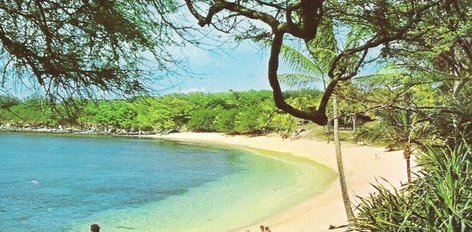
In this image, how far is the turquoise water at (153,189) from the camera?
21625mm

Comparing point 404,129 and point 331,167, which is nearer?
point 404,129

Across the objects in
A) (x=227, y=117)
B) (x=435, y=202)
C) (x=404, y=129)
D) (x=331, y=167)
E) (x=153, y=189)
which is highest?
(x=227, y=117)

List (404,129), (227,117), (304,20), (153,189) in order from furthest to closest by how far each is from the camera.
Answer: (227,117) → (153,189) → (404,129) → (304,20)

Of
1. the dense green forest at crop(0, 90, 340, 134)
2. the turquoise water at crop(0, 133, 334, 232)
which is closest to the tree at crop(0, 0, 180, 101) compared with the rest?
the turquoise water at crop(0, 133, 334, 232)

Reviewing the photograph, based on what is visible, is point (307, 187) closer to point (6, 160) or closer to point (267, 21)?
point (267, 21)

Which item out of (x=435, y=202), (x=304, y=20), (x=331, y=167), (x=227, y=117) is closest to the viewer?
(x=304, y=20)

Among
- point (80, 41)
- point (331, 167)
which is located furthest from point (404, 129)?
point (331, 167)

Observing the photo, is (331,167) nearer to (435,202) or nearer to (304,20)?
(435,202)

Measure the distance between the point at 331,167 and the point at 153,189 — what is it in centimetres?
1049

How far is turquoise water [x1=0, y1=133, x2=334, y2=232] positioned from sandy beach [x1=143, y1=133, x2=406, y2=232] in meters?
1.03

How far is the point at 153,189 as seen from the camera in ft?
102

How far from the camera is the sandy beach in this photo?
18.0 m

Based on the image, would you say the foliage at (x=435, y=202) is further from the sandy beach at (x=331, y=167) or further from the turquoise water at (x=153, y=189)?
the turquoise water at (x=153, y=189)

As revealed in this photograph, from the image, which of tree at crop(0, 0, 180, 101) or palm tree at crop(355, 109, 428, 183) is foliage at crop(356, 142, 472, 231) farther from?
tree at crop(0, 0, 180, 101)
